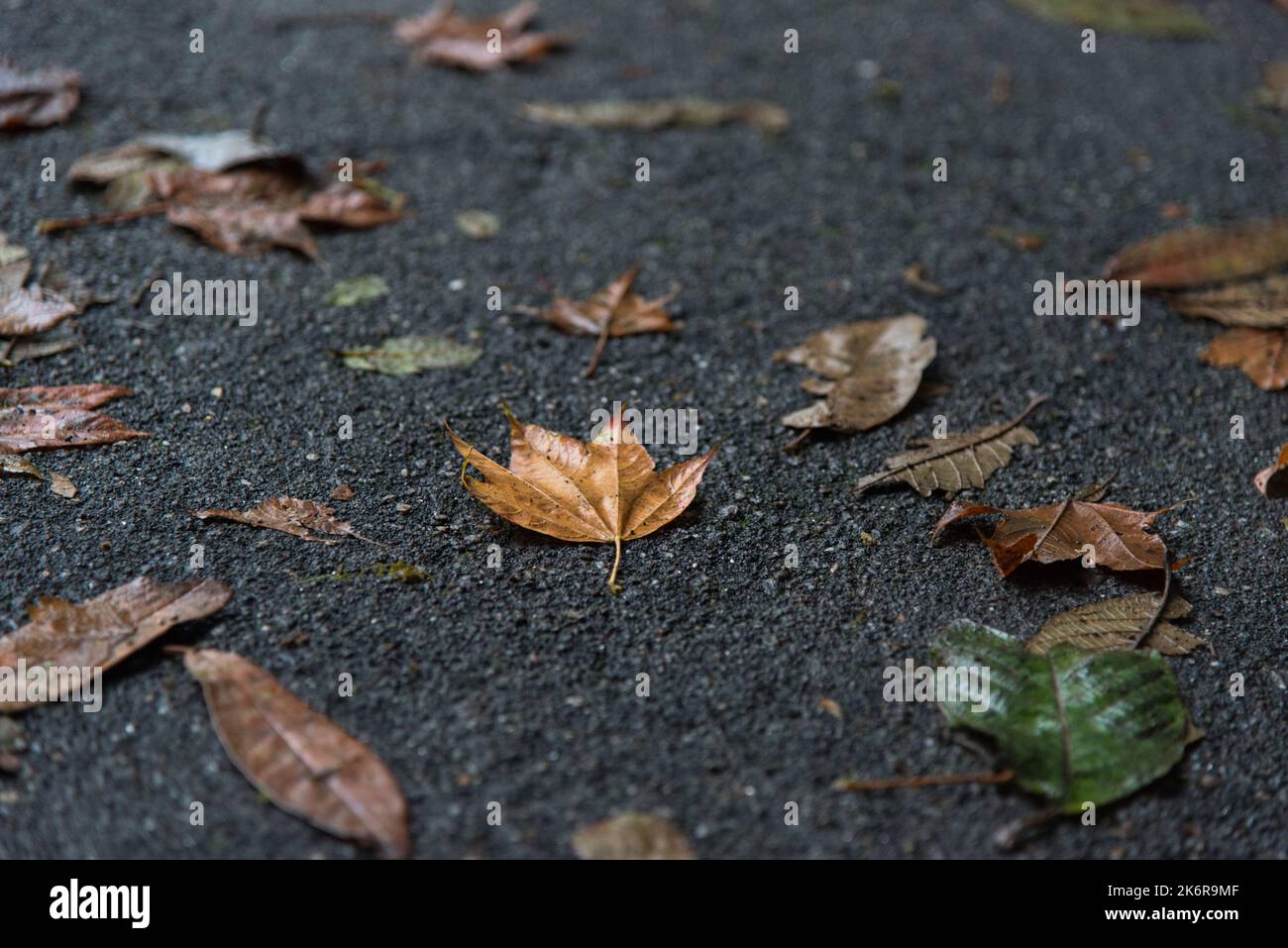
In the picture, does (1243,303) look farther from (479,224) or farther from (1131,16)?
(1131,16)

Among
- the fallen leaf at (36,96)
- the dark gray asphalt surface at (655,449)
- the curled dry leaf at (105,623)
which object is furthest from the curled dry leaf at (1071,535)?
the fallen leaf at (36,96)

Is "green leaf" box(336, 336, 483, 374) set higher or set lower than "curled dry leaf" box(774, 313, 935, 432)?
higher

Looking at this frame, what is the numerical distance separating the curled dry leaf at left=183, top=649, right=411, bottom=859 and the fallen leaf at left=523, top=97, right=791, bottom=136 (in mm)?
1939

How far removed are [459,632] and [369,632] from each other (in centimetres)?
12

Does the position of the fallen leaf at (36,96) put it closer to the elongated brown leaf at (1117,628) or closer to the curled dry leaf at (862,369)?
the curled dry leaf at (862,369)

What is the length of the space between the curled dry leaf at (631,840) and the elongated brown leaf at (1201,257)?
1713 mm

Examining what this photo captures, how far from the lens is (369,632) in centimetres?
152

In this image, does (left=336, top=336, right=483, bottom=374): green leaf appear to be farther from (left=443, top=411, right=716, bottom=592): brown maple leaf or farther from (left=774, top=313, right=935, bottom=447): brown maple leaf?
(left=774, top=313, right=935, bottom=447): brown maple leaf

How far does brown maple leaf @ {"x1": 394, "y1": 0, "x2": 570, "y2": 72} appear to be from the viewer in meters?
3.19

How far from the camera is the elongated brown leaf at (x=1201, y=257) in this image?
2.43 metres

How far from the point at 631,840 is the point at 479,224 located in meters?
1.61

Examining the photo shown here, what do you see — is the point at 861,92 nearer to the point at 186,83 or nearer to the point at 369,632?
the point at 186,83

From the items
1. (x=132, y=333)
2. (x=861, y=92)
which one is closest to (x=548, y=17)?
(x=861, y=92)

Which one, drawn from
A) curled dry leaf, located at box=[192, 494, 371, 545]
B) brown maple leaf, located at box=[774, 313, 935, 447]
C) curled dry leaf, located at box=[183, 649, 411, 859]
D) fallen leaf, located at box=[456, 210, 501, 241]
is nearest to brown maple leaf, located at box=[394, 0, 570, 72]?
fallen leaf, located at box=[456, 210, 501, 241]
